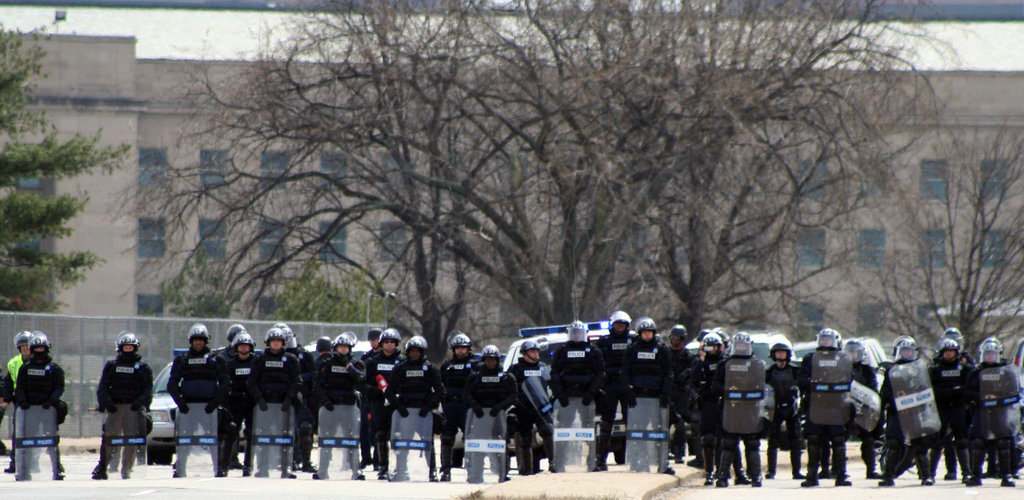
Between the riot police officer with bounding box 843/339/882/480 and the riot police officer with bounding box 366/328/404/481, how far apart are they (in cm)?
574

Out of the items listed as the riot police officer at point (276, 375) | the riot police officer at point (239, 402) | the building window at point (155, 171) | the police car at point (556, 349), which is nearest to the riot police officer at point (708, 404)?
the police car at point (556, 349)

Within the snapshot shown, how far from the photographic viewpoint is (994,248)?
5141 centimetres

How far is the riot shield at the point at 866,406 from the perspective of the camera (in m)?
20.5

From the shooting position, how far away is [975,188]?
50531 mm

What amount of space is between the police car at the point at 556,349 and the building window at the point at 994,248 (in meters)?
28.9

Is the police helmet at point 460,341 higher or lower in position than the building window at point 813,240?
lower

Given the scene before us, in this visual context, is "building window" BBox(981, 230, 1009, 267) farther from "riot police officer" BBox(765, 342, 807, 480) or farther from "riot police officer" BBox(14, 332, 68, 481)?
"riot police officer" BBox(14, 332, 68, 481)

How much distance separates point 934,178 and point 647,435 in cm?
3746

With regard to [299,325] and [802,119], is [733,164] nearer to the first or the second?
[802,119]

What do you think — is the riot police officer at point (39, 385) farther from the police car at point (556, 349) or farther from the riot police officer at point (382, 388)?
the police car at point (556, 349)

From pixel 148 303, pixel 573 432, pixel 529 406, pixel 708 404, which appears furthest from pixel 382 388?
pixel 148 303

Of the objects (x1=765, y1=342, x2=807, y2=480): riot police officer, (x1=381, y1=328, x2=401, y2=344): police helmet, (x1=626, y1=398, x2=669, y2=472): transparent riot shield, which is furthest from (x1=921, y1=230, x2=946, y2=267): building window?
(x1=381, y1=328, x2=401, y2=344): police helmet

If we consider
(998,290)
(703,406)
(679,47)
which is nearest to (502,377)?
(703,406)

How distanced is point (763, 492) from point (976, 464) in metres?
2.99
